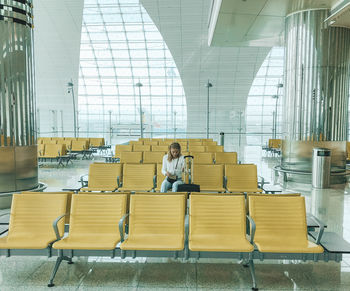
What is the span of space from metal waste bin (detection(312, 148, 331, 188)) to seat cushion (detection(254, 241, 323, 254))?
6353mm

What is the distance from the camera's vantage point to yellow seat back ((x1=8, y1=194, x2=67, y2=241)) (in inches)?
152

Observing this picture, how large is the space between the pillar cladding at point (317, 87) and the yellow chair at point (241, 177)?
14.6 ft

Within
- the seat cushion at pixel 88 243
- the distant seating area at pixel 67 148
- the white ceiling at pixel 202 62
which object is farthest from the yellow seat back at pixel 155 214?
the white ceiling at pixel 202 62

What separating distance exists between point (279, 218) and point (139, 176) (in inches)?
138

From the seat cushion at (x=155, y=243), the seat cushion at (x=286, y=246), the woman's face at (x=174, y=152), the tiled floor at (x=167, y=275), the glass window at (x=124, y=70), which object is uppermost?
the glass window at (x=124, y=70)

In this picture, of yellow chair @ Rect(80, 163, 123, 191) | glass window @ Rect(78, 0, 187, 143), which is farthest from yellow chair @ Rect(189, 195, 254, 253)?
glass window @ Rect(78, 0, 187, 143)

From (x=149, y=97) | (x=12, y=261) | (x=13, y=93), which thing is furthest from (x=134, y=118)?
(x=12, y=261)

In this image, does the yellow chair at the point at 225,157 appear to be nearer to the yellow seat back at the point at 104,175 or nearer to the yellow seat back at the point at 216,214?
the yellow seat back at the point at 104,175

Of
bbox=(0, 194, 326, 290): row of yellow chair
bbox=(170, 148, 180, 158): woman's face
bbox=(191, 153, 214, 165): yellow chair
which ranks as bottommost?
bbox=(0, 194, 326, 290): row of yellow chair

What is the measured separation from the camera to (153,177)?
6.63 metres

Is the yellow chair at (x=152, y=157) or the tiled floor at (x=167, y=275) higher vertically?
the yellow chair at (x=152, y=157)

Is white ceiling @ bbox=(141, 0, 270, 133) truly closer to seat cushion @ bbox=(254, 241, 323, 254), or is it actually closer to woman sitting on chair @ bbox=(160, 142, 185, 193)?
woman sitting on chair @ bbox=(160, 142, 185, 193)

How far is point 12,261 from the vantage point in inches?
158

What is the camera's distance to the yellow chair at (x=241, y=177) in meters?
6.52
